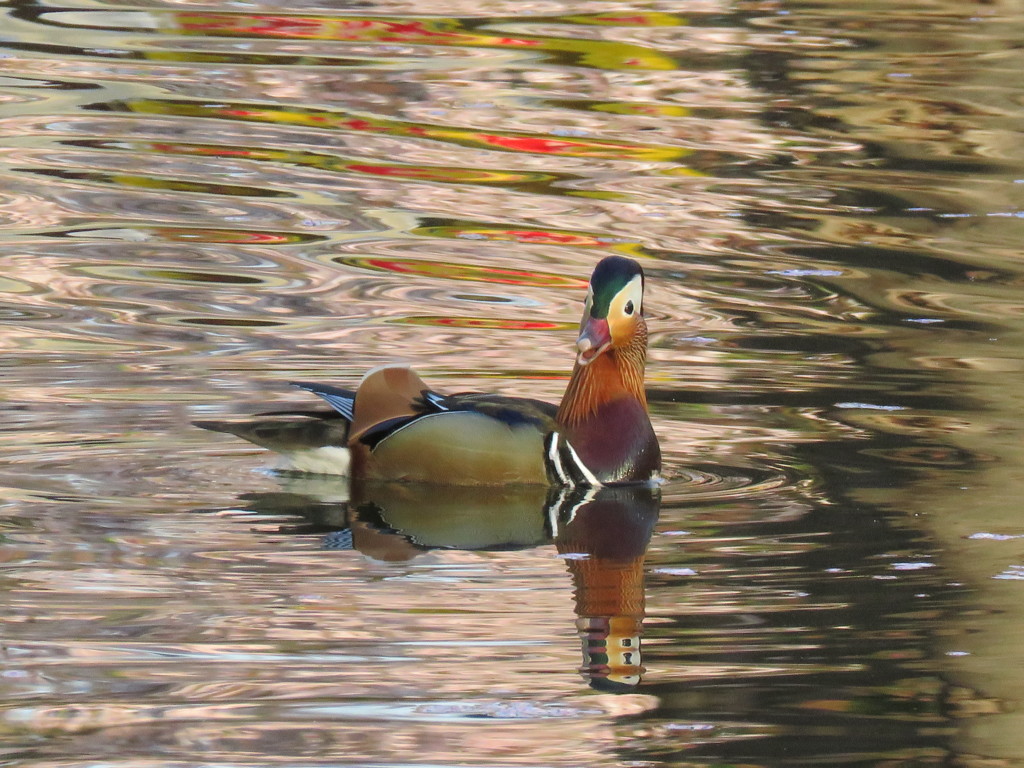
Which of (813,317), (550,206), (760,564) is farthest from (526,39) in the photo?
(760,564)

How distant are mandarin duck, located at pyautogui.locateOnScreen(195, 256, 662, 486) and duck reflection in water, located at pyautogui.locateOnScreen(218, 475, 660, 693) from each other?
0.07 metres

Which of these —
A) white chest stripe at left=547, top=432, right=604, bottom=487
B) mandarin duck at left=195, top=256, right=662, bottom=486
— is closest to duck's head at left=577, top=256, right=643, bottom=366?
mandarin duck at left=195, top=256, right=662, bottom=486

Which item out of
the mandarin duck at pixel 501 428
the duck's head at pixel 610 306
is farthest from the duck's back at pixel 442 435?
the duck's head at pixel 610 306

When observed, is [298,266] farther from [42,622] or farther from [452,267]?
[42,622]

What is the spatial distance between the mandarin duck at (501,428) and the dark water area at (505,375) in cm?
13

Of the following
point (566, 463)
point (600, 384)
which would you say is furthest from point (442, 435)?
point (600, 384)

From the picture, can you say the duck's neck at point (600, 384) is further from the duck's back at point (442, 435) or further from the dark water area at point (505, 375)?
the dark water area at point (505, 375)

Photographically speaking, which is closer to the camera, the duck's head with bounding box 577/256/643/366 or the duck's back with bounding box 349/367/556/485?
the duck's back with bounding box 349/367/556/485

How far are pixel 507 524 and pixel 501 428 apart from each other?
1.59ft

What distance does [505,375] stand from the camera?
8.95 m

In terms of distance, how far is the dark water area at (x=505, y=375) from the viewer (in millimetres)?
5301

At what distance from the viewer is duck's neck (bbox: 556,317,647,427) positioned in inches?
302

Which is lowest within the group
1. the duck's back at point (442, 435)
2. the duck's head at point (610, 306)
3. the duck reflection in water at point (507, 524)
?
the duck reflection in water at point (507, 524)

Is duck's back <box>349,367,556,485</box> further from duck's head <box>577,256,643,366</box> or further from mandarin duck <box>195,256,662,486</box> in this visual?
duck's head <box>577,256,643,366</box>
